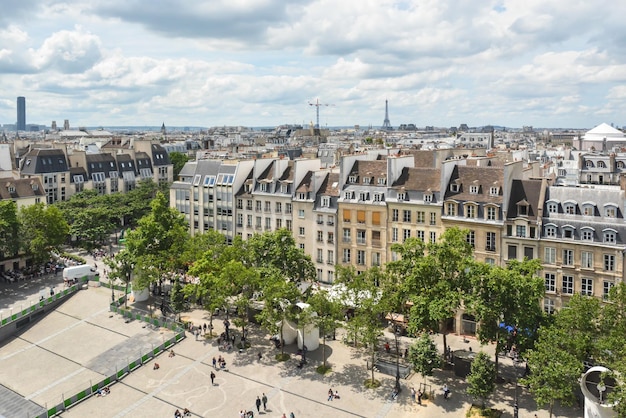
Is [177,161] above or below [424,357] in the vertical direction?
above

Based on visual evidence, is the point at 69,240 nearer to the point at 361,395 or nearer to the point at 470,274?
the point at 361,395

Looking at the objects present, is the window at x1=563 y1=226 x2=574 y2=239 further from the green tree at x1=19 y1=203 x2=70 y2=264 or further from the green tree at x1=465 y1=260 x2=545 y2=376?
the green tree at x1=19 y1=203 x2=70 y2=264

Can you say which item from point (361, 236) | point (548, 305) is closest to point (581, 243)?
point (548, 305)

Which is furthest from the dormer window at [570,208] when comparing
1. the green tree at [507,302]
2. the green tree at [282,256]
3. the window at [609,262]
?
the green tree at [282,256]

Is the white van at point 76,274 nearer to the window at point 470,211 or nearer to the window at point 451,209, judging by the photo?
the window at point 451,209

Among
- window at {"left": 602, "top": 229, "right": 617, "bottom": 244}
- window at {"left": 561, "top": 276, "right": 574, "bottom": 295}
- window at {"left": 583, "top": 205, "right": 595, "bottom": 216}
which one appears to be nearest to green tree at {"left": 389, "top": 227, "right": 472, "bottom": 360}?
window at {"left": 561, "top": 276, "right": 574, "bottom": 295}

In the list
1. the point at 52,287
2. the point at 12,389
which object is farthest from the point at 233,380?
the point at 52,287

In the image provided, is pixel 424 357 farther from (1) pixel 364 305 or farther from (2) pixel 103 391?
(2) pixel 103 391
